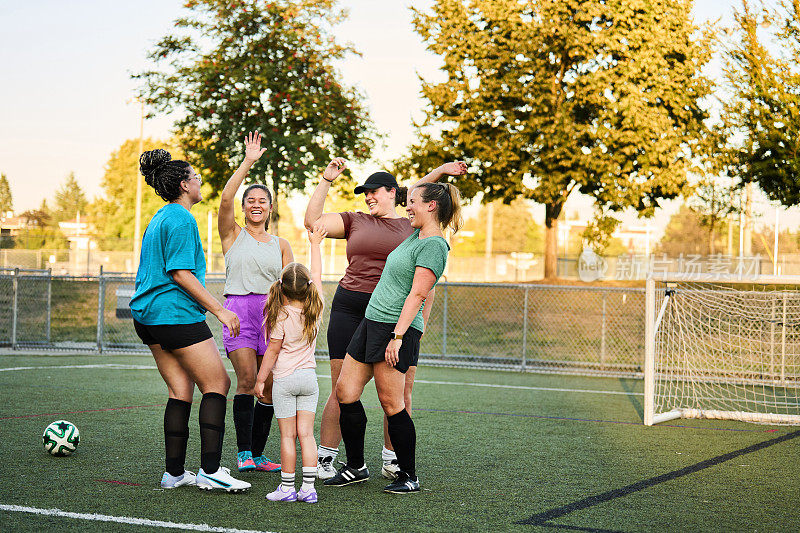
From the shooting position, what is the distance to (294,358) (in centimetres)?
531

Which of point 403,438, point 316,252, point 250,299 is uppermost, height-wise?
point 316,252

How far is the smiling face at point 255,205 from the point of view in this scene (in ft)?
19.6

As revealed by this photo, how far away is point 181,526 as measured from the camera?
4449 millimetres

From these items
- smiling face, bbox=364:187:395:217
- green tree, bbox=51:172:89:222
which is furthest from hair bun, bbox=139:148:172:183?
green tree, bbox=51:172:89:222

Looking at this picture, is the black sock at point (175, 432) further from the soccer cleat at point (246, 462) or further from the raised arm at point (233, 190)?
the raised arm at point (233, 190)

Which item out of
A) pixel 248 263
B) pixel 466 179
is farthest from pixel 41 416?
pixel 466 179

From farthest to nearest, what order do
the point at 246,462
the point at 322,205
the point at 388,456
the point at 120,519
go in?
the point at 246,462, the point at 388,456, the point at 322,205, the point at 120,519

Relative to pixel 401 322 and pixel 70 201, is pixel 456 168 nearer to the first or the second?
pixel 401 322

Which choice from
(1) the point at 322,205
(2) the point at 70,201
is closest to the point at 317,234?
(1) the point at 322,205

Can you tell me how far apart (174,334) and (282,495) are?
113 cm

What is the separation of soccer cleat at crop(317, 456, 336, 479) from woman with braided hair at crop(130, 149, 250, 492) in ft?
2.54

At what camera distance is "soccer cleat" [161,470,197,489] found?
536cm

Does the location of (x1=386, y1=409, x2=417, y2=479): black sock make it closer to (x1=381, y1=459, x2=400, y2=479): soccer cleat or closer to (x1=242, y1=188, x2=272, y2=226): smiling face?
(x1=381, y1=459, x2=400, y2=479): soccer cleat

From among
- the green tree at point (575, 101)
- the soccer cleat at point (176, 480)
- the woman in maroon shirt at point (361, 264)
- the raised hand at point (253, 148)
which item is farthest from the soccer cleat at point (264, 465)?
the green tree at point (575, 101)
